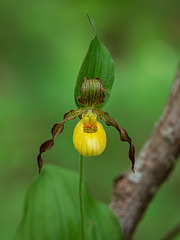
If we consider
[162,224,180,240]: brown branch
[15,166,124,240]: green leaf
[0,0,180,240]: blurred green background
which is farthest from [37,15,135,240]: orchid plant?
[0,0,180,240]: blurred green background

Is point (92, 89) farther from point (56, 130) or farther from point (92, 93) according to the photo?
point (56, 130)

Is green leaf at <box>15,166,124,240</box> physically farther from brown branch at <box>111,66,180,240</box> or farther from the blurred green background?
Result: the blurred green background

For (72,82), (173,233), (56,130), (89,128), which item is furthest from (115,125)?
(72,82)

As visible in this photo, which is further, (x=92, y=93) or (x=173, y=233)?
(x=173, y=233)

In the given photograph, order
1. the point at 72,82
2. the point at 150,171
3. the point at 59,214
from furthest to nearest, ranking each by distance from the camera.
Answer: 1. the point at 72,82
2. the point at 150,171
3. the point at 59,214

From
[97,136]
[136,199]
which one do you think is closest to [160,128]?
[136,199]

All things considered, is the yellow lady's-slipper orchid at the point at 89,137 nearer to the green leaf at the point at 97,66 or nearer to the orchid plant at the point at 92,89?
the orchid plant at the point at 92,89

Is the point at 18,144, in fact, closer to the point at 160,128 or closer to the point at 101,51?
the point at 160,128
